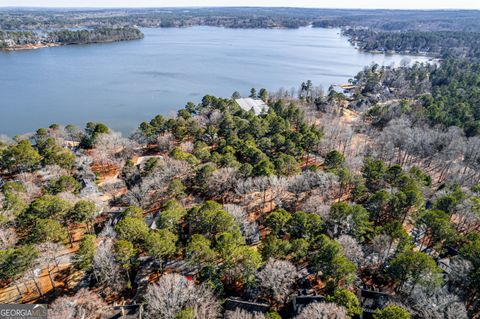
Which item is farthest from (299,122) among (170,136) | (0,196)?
(0,196)

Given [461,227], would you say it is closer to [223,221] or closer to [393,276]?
[393,276]

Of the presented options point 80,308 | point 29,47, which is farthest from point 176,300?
point 29,47

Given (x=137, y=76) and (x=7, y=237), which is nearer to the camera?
(x=7, y=237)

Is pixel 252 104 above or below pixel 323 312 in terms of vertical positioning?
above

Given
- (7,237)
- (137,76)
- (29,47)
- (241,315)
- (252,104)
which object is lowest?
(241,315)

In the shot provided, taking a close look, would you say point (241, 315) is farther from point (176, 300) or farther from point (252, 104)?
point (252, 104)

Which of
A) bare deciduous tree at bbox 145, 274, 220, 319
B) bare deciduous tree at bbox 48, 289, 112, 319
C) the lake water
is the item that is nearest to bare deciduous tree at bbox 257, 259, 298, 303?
bare deciduous tree at bbox 145, 274, 220, 319

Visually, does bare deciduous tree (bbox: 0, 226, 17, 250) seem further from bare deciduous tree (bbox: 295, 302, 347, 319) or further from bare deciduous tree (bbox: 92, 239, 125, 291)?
bare deciduous tree (bbox: 295, 302, 347, 319)

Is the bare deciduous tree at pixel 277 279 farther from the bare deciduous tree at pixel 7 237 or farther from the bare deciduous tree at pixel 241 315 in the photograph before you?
the bare deciduous tree at pixel 7 237

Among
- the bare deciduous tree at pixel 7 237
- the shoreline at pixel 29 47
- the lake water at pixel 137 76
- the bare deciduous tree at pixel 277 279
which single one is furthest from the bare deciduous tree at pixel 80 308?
the shoreline at pixel 29 47
